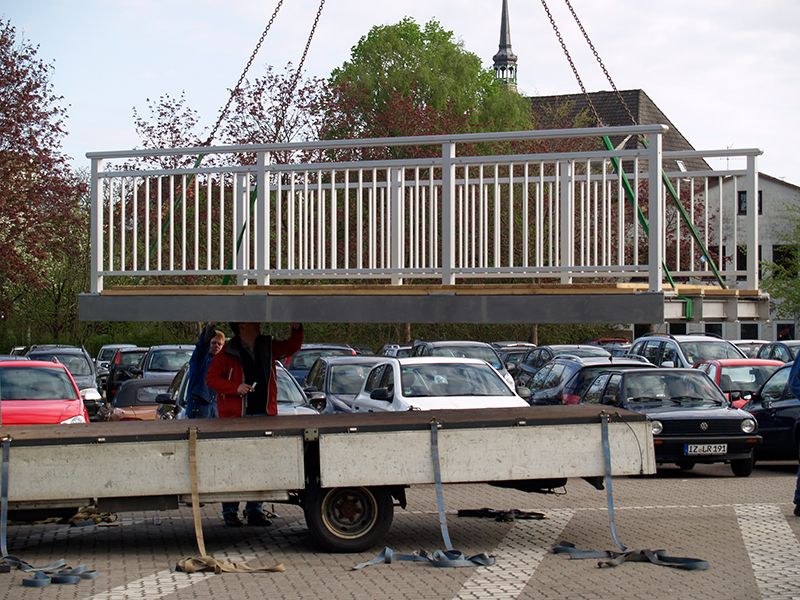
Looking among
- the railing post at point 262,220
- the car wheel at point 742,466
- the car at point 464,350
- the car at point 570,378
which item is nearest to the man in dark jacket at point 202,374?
the railing post at point 262,220

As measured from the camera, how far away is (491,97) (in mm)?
66562

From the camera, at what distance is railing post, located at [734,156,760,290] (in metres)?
12.2

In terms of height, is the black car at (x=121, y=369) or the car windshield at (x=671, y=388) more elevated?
the car windshield at (x=671, y=388)

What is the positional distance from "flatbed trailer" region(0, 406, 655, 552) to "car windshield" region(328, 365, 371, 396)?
8.63m

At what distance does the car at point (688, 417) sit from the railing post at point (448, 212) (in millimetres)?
6573

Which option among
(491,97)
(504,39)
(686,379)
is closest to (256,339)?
(686,379)

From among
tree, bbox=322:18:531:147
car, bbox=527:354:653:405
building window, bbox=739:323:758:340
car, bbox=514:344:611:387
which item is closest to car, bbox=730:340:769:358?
car, bbox=514:344:611:387

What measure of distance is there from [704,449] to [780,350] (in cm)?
1512

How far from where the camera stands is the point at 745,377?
23453mm

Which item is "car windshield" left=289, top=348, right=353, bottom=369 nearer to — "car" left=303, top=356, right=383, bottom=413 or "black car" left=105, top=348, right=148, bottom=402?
"black car" left=105, top=348, right=148, bottom=402

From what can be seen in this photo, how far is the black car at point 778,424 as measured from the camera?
1873cm

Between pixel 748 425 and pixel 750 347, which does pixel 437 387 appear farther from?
pixel 750 347

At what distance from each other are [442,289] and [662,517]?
393 centimetres

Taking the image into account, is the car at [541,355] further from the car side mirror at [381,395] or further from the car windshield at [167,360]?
the car side mirror at [381,395]
